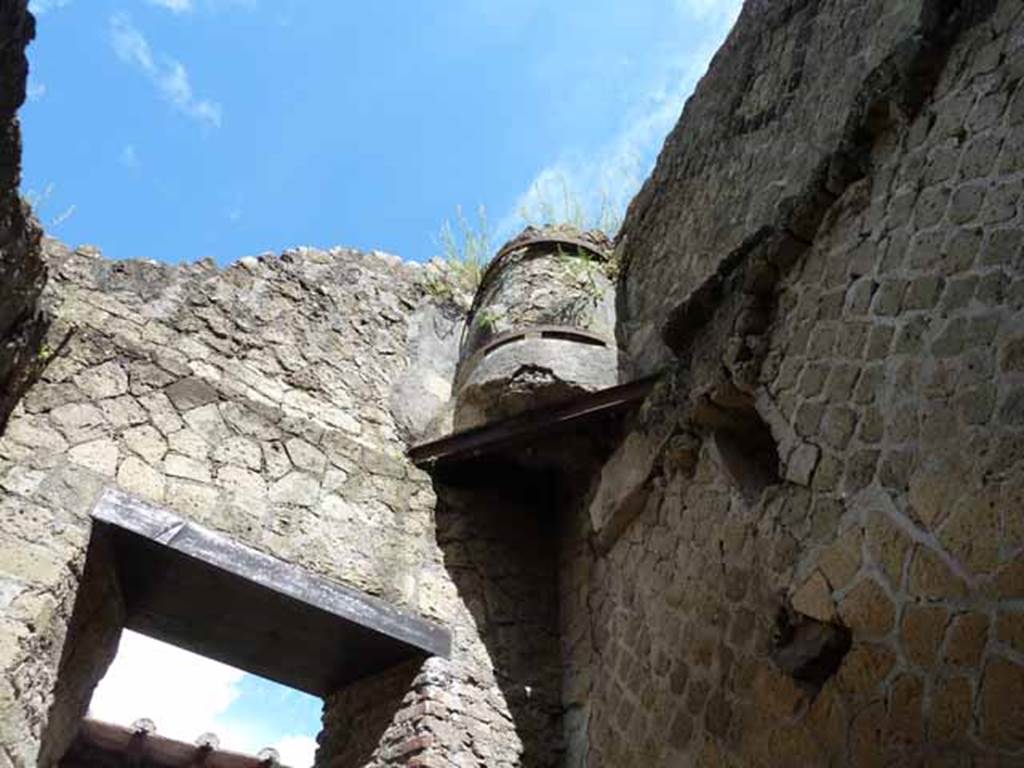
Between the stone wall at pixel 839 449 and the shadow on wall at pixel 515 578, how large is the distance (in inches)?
6.4

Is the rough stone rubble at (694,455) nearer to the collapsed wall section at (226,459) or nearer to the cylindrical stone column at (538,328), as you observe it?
the collapsed wall section at (226,459)

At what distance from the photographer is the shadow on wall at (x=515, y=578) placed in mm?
3811

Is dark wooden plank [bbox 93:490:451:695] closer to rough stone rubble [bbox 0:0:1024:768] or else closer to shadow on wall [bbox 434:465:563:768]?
rough stone rubble [bbox 0:0:1024:768]

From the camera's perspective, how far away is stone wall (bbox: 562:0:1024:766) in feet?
6.61

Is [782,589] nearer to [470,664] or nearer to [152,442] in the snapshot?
[470,664]

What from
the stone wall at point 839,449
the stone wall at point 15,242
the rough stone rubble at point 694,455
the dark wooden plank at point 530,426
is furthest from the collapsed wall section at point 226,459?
the stone wall at point 839,449

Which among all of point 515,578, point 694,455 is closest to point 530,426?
point 515,578

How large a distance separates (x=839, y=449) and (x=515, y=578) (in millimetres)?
2008

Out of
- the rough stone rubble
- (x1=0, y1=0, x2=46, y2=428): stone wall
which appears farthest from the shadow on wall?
(x1=0, y1=0, x2=46, y2=428): stone wall

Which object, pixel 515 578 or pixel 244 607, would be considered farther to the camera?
pixel 515 578

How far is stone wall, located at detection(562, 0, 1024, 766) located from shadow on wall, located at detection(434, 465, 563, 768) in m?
0.16

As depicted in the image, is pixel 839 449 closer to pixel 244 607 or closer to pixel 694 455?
pixel 694 455

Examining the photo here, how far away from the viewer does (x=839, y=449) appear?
2479 millimetres

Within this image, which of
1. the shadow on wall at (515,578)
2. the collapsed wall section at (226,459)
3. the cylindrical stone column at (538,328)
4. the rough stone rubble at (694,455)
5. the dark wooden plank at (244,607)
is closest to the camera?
the rough stone rubble at (694,455)
